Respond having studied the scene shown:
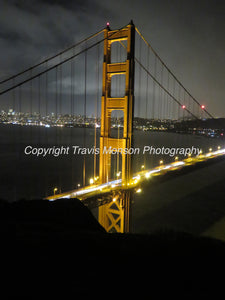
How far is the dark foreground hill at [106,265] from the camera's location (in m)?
3.24

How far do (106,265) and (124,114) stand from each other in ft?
30.4

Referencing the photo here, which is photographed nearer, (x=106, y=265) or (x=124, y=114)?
(x=106, y=265)

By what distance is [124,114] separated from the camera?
12234mm

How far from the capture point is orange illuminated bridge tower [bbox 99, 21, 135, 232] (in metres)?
12.0

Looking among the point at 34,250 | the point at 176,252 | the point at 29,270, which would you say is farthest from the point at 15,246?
the point at 176,252

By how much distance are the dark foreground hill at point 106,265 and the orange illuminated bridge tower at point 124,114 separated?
23.9ft

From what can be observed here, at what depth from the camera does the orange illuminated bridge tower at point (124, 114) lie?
12.0 m

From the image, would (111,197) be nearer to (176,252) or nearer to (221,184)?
(176,252)

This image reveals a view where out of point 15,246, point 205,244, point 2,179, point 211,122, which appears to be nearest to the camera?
point 15,246

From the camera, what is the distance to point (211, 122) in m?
84.4

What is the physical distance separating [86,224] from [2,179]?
1002 inches

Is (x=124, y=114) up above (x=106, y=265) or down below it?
above

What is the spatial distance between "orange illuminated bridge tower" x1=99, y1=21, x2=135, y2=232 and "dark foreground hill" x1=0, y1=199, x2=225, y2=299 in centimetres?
729

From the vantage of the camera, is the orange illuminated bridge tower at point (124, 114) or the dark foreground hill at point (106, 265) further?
the orange illuminated bridge tower at point (124, 114)
